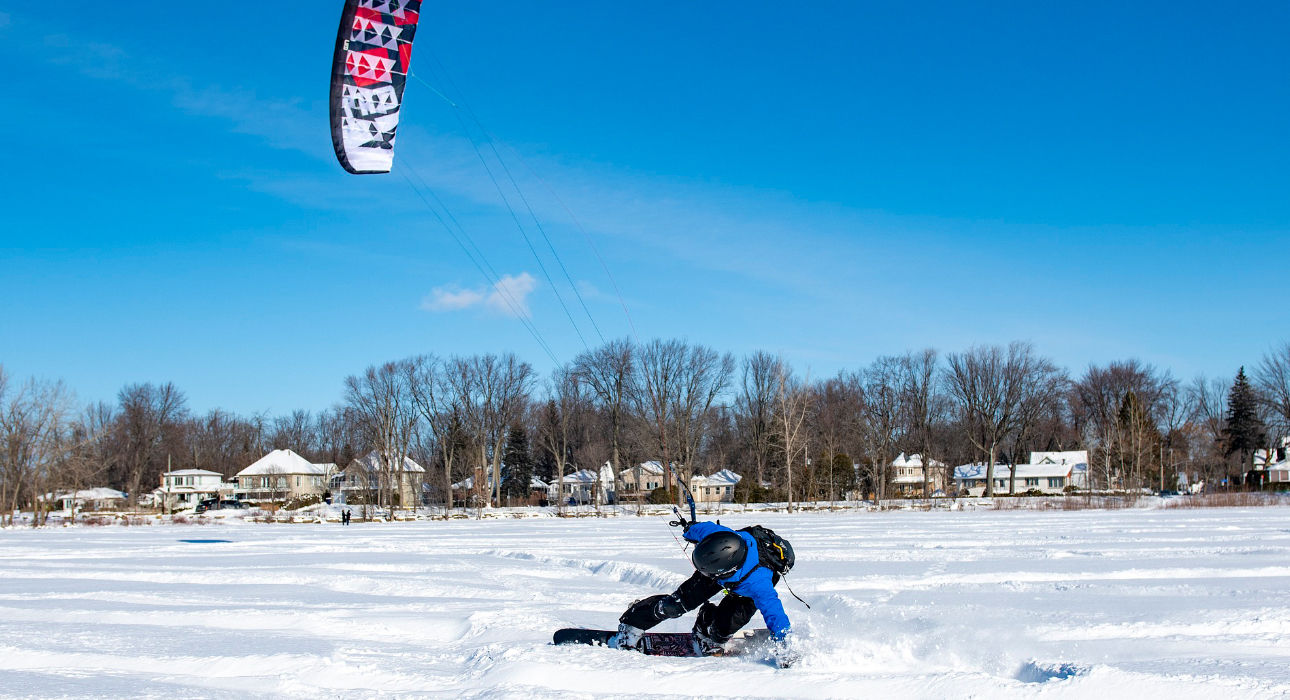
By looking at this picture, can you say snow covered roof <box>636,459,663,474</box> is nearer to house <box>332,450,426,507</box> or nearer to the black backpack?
house <box>332,450,426,507</box>

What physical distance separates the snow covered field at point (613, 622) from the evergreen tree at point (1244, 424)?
63423mm

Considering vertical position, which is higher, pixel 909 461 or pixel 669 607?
pixel 669 607

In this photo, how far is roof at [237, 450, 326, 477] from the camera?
3056 inches

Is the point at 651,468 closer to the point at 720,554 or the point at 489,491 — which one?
the point at 489,491

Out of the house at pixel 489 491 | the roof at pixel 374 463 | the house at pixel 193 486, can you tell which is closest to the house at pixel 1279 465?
the house at pixel 489 491

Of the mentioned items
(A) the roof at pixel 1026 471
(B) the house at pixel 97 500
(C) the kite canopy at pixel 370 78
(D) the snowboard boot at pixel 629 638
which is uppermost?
(C) the kite canopy at pixel 370 78

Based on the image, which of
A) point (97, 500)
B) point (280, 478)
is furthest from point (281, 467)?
point (97, 500)

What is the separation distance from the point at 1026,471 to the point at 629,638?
8268 cm

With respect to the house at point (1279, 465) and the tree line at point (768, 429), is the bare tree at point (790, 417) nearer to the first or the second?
the tree line at point (768, 429)

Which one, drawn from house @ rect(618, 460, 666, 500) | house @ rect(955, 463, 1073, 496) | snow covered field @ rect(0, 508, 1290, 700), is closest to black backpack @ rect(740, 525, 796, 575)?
snow covered field @ rect(0, 508, 1290, 700)

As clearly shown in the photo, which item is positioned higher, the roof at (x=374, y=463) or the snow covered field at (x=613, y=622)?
the snow covered field at (x=613, y=622)

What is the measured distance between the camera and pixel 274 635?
24.8 ft

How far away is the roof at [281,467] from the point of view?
77.6m

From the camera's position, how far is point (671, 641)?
6.43 meters
